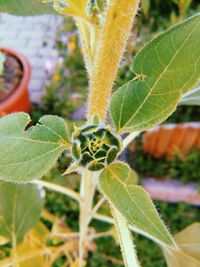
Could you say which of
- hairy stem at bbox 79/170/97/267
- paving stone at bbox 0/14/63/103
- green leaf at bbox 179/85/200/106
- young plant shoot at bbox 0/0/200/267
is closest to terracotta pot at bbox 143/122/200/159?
paving stone at bbox 0/14/63/103

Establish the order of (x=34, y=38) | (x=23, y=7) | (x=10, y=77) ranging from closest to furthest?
(x=23, y=7), (x=10, y=77), (x=34, y=38)

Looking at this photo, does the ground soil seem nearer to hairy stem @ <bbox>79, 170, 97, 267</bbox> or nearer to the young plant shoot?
hairy stem @ <bbox>79, 170, 97, 267</bbox>

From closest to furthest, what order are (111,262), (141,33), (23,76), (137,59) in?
(137,59), (111,262), (23,76), (141,33)

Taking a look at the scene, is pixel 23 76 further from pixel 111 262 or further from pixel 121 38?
pixel 121 38

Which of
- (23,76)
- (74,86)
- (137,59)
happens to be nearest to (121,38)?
(137,59)

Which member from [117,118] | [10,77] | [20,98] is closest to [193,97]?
[117,118]

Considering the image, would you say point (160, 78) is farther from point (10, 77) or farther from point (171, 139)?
point (10, 77)
